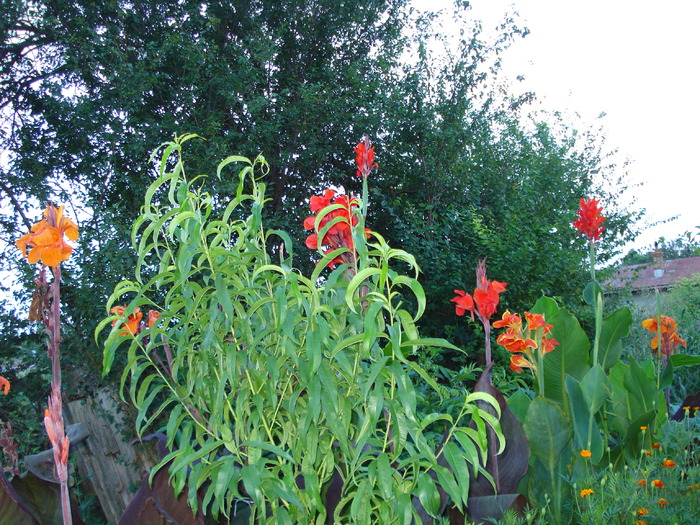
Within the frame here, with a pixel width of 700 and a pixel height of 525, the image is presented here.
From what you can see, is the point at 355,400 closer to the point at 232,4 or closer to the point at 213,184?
the point at 213,184

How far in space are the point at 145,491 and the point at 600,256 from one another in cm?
798

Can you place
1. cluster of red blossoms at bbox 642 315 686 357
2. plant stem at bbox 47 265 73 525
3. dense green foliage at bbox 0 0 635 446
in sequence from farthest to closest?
dense green foliage at bbox 0 0 635 446, cluster of red blossoms at bbox 642 315 686 357, plant stem at bbox 47 265 73 525

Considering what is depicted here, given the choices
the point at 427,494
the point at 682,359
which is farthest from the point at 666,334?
the point at 427,494

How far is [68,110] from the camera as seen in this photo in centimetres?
526

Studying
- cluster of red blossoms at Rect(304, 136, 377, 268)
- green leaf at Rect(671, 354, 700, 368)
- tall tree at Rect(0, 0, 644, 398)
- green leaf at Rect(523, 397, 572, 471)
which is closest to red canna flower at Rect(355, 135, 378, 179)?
cluster of red blossoms at Rect(304, 136, 377, 268)

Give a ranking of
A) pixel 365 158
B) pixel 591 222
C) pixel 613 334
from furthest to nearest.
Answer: pixel 613 334
pixel 591 222
pixel 365 158

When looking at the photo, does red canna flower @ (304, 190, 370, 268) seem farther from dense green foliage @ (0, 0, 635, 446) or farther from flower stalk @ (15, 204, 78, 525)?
dense green foliage @ (0, 0, 635, 446)

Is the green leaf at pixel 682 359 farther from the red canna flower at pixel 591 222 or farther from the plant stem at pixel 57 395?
the plant stem at pixel 57 395

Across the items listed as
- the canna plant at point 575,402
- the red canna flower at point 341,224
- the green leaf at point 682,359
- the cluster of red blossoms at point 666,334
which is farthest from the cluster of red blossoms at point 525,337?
the green leaf at point 682,359

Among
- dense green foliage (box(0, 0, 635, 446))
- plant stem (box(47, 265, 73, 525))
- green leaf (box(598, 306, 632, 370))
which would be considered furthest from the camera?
dense green foliage (box(0, 0, 635, 446))

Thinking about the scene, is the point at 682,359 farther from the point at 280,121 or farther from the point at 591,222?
the point at 280,121

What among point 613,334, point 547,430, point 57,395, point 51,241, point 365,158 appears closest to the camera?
point 57,395

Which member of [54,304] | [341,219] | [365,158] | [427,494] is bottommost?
[427,494]

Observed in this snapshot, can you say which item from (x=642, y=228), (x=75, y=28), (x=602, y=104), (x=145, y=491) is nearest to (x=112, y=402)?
(x=145, y=491)
